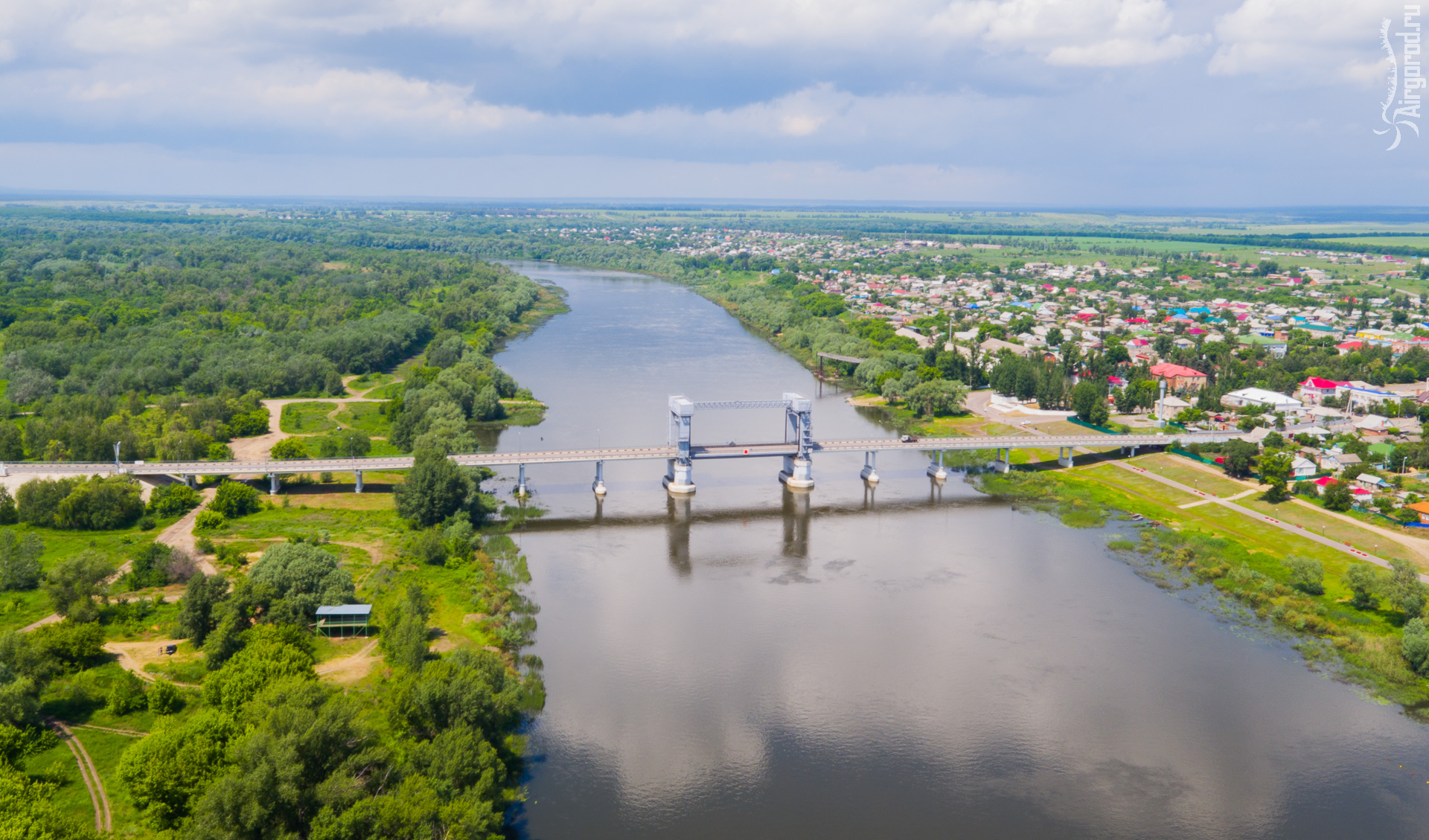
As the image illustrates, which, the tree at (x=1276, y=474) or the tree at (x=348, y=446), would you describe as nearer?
the tree at (x=1276, y=474)

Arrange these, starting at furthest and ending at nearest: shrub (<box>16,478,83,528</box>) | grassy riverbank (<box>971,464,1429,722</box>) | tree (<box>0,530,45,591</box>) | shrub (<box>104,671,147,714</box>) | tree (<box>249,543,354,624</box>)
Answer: shrub (<box>16,478,83,528</box>)
tree (<box>0,530,45,591</box>)
tree (<box>249,543,354,624</box>)
grassy riverbank (<box>971,464,1429,722</box>)
shrub (<box>104,671,147,714</box>)

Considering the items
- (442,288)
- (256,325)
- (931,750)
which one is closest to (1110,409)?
(931,750)

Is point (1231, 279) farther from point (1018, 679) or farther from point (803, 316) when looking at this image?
point (1018, 679)

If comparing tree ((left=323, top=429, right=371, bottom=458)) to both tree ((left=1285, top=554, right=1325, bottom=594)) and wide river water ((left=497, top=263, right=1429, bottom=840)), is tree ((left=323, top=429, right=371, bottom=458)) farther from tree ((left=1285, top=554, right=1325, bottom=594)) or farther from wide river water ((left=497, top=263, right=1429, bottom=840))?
tree ((left=1285, top=554, right=1325, bottom=594))

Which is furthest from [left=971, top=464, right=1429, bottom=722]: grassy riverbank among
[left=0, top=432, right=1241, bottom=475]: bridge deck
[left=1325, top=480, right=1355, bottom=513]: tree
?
[left=1325, top=480, right=1355, bottom=513]: tree

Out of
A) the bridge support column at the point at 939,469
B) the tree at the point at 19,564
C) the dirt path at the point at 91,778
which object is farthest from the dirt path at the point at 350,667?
the bridge support column at the point at 939,469

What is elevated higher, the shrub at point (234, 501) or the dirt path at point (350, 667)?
the shrub at point (234, 501)

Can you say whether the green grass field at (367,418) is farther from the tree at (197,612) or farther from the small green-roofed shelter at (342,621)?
the tree at (197,612)
